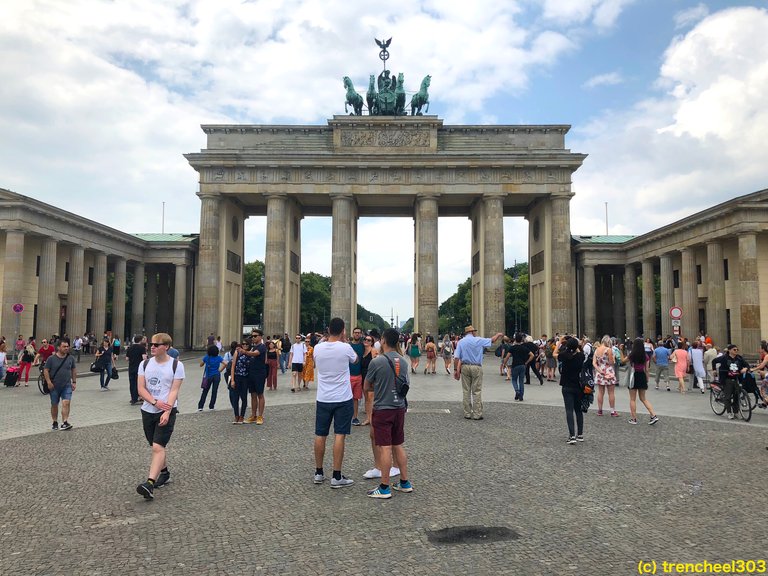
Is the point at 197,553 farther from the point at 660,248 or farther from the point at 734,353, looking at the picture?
the point at 660,248

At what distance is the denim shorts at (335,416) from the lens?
23.7 feet

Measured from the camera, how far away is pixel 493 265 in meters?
46.5

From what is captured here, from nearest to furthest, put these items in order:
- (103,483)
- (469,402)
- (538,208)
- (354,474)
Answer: (103,483), (354,474), (469,402), (538,208)

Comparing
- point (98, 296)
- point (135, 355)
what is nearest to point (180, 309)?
point (98, 296)

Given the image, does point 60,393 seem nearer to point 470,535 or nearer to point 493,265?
point 470,535

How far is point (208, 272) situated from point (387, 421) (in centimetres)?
4241

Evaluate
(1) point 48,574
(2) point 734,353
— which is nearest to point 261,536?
(1) point 48,574

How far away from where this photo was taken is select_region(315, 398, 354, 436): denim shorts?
23.7 feet

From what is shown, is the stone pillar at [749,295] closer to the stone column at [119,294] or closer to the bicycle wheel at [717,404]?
the bicycle wheel at [717,404]

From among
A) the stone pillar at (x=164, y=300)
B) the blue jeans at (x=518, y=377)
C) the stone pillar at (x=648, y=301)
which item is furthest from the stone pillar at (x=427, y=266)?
the blue jeans at (x=518, y=377)

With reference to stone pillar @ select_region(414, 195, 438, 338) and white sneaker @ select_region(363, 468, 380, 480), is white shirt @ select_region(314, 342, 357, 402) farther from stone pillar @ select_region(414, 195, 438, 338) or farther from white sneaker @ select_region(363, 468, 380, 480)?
stone pillar @ select_region(414, 195, 438, 338)

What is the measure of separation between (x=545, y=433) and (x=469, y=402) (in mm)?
2290

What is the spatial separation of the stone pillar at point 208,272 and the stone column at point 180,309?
10.6 feet

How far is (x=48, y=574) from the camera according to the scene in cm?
461
